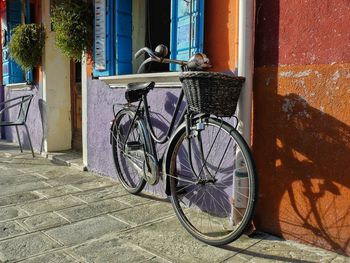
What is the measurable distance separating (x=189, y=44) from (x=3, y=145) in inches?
216

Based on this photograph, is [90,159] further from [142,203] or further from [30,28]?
[30,28]

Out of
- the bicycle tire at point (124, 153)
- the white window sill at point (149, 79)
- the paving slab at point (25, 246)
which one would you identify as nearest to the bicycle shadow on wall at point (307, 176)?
the white window sill at point (149, 79)

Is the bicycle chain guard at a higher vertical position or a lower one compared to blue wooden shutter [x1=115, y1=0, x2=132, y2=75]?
lower

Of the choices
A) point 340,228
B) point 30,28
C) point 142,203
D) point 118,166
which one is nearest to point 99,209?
point 142,203

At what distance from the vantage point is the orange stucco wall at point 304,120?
2.60 meters

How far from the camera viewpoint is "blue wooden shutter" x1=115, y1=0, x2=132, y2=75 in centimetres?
459

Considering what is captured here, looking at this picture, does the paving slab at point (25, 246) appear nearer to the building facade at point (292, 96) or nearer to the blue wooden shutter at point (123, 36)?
the building facade at point (292, 96)

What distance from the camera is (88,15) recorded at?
5.04 m

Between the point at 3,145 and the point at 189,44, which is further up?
the point at 189,44

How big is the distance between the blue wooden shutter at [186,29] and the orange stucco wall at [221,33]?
7 cm

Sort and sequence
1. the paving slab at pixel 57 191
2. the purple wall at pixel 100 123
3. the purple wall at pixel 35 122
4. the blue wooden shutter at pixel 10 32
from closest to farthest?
the paving slab at pixel 57 191, the purple wall at pixel 100 123, the purple wall at pixel 35 122, the blue wooden shutter at pixel 10 32

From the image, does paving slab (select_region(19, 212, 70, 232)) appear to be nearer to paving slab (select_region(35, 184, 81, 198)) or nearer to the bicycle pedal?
paving slab (select_region(35, 184, 81, 198))

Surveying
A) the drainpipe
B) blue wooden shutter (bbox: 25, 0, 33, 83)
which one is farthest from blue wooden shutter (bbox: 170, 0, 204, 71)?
blue wooden shutter (bbox: 25, 0, 33, 83)

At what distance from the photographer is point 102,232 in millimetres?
3141
